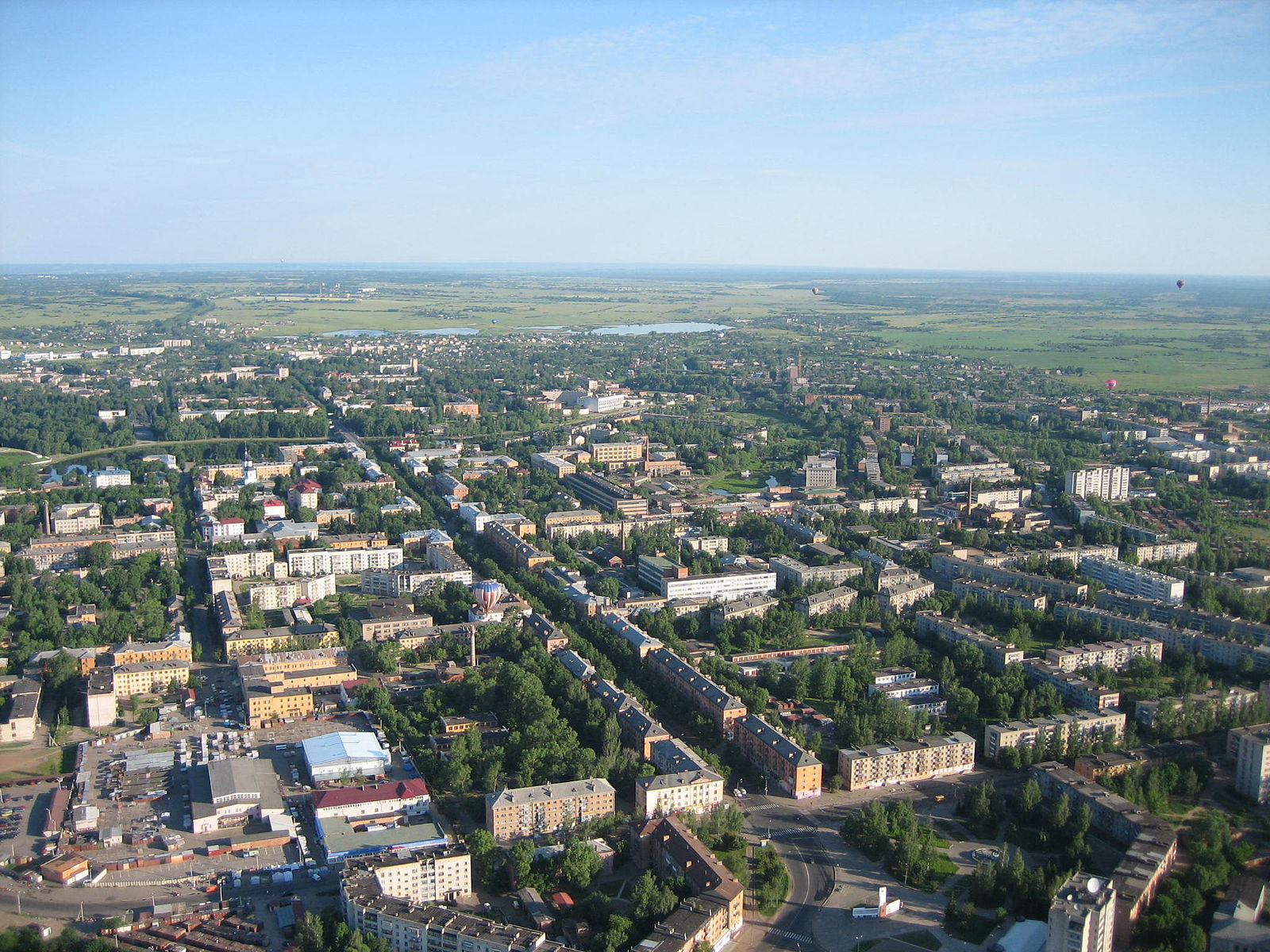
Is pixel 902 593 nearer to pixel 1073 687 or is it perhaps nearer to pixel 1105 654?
A: pixel 1105 654

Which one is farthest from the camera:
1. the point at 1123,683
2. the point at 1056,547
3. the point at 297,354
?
the point at 297,354

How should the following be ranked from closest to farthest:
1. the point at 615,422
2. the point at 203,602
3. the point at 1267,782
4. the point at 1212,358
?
A: the point at 1267,782, the point at 203,602, the point at 1212,358, the point at 615,422

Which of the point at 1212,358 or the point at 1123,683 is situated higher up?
the point at 1212,358

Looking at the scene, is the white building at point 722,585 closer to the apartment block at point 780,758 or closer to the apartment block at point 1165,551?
the apartment block at point 780,758

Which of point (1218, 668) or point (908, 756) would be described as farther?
point (1218, 668)

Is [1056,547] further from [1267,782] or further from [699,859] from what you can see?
[699,859]

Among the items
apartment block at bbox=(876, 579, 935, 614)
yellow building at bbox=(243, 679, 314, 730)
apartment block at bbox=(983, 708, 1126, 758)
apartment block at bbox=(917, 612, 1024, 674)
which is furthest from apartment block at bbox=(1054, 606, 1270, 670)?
yellow building at bbox=(243, 679, 314, 730)

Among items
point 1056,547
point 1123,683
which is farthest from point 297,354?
point 1123,683
